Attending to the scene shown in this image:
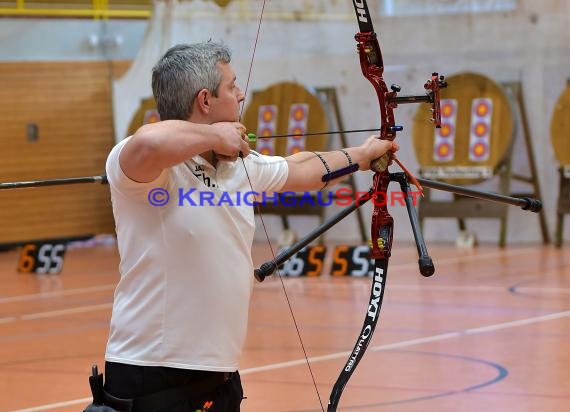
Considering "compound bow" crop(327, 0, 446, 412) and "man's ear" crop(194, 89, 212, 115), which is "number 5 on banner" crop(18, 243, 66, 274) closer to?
"compound bow" crop(327, 0, 446, 412)

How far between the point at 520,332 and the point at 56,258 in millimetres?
3509

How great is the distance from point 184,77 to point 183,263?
340mm

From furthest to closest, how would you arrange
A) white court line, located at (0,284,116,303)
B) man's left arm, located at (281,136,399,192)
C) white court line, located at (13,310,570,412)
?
white court line, located at (0,284,116,303) → white court line, located at (13,310,570,412) → man's left arm, located at (281,136,399,192)

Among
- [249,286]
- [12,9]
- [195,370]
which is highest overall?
[12,9]

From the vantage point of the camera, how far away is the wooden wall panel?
27.4 ft

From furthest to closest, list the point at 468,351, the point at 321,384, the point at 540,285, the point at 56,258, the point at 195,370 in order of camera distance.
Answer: the point at 56,258, the point at 540,285, the point at 468,351, the point at 321,384, the point at 195,370

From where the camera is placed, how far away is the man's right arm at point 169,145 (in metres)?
1.85

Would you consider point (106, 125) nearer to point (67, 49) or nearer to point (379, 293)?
point (67, 49)

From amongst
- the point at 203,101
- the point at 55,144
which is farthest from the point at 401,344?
the point at 55,144

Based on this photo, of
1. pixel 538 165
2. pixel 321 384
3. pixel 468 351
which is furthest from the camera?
pixel 538 165

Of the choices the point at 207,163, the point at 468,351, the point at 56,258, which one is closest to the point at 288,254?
the point at 207,163

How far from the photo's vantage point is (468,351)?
403 centimetres

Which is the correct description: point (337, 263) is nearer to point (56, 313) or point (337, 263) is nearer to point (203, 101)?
point (56, 313)

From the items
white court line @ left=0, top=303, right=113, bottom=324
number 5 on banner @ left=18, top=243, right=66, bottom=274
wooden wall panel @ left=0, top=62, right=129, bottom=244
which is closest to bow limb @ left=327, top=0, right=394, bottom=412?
white court line @ left=0, top=303, right=113, bottom=324
